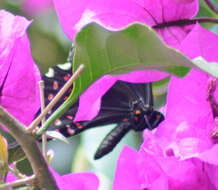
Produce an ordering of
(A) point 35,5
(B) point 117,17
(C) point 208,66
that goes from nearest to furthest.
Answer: (C) point 208,66
(B) point 117,17
(A) point 35,5

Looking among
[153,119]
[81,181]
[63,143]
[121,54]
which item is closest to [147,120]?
[153,119]

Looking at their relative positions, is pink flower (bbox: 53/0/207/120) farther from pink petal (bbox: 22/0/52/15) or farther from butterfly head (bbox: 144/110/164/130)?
pink petal (bbox: 22/0/52/15)

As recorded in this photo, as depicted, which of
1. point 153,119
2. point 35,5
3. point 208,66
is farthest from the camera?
point 35,5

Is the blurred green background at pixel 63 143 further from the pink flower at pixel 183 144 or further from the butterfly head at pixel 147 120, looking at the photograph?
the pink flower at pixel 183 144

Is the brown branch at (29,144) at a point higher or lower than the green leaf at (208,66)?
lower

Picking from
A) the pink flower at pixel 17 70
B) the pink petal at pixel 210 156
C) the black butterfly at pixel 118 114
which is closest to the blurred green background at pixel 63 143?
the black butterfly at pixel 118 114

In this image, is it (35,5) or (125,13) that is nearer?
(125,13)

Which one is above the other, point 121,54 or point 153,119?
point 121,54

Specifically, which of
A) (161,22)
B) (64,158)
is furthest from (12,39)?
(64,158)

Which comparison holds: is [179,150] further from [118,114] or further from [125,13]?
[118,114]
